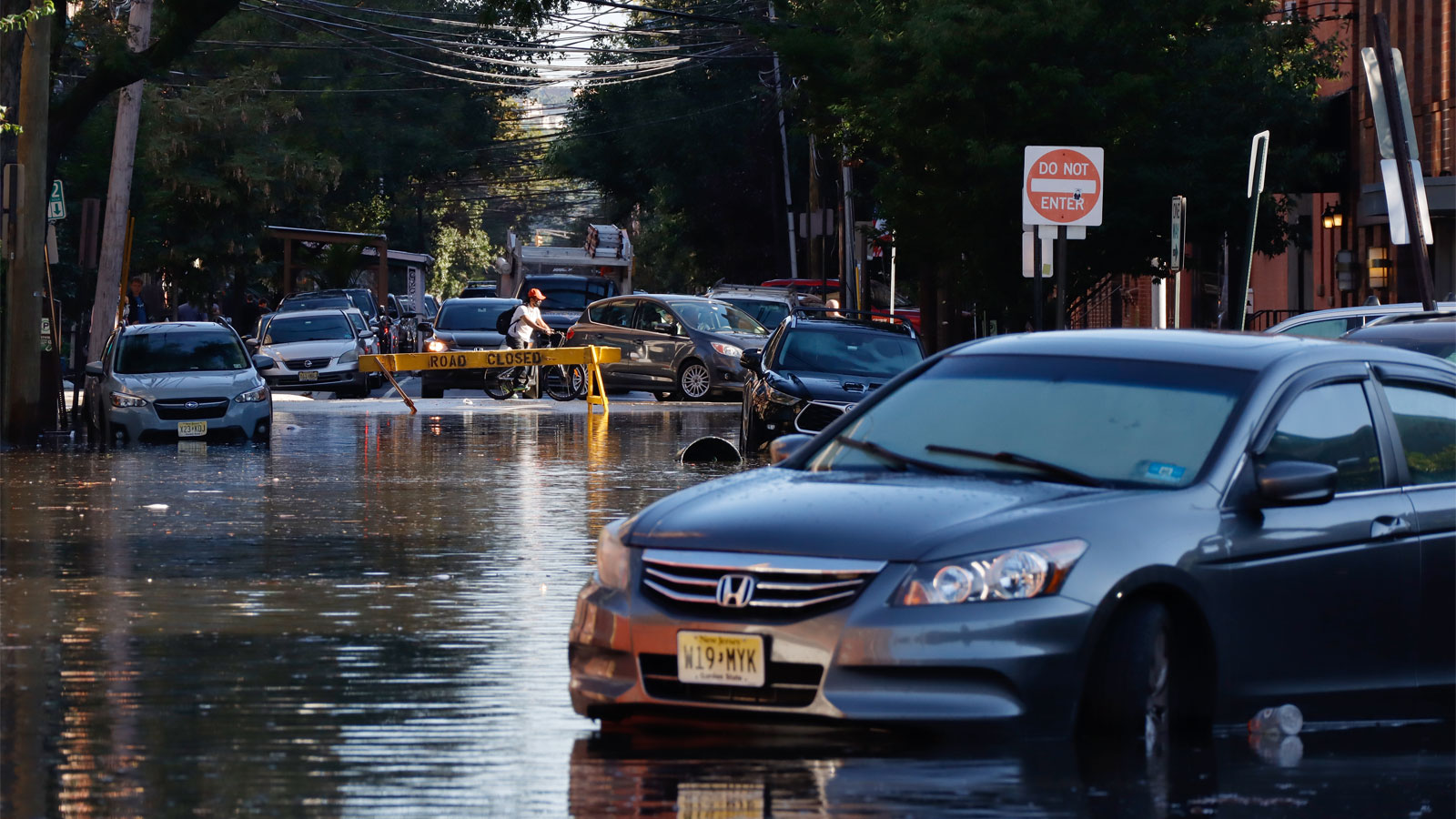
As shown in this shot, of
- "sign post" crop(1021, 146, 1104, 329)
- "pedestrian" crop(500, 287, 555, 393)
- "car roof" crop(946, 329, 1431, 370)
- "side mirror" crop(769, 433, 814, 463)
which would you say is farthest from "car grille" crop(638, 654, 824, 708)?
"pedestrian" crop(500, 287, 555, 393)

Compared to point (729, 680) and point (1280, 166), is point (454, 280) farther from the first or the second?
point (729, 680)

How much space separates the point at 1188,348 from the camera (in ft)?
25.8

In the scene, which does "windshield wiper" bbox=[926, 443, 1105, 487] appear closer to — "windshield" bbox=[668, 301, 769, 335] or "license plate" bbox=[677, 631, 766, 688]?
"license plate" bbox=[677, 631, 766, 688]

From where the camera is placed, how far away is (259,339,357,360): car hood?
127 ft

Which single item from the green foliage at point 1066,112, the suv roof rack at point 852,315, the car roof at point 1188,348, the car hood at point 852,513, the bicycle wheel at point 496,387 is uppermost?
the green foliage at point 1066,112

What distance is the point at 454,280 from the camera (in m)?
144

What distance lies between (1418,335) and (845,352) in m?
10.5

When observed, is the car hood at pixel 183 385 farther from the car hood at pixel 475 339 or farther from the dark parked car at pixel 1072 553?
the dark parked car at pixel 1072 553

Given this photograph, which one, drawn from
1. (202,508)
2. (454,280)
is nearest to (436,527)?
(202,508)

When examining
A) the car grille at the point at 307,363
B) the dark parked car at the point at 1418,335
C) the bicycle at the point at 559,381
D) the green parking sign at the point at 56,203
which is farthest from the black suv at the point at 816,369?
the car grille at the point at 307,363

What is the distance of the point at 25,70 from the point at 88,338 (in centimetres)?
1220

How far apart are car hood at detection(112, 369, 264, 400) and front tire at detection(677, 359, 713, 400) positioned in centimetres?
1085

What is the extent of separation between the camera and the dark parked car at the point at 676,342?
115 feet

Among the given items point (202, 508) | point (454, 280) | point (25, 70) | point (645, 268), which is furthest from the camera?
point (454, 280)
